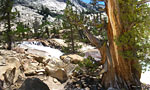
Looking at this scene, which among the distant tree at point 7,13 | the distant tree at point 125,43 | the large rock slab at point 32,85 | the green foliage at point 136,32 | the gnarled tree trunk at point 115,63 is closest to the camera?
the large rock slab at point 32,85

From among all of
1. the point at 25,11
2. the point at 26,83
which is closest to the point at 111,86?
the point at 26,83

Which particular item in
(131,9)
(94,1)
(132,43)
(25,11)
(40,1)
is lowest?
(132,43)

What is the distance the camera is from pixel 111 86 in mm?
6824

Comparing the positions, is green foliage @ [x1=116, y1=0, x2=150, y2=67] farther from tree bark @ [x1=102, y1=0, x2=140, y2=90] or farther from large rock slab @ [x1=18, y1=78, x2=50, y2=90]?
large rock slab @ [x1=18, y1=78, x2=50, y2=90]

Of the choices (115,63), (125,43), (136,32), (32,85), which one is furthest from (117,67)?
(32,85)

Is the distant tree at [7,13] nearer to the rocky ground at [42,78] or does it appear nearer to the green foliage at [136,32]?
the rocky ground at [42,78]

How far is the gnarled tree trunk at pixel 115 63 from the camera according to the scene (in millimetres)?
6141

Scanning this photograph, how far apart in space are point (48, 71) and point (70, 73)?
1653 millimetres

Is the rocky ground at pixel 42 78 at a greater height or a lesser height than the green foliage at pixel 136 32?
lesser

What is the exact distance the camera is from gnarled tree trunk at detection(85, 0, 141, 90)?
614 centimetres

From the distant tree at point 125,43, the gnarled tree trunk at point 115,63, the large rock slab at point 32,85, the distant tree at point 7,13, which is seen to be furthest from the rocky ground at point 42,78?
the distant tree at point 7,13

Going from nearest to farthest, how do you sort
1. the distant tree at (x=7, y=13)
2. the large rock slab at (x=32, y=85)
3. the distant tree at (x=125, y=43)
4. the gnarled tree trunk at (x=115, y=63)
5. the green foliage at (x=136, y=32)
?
1. the large rock slab at (x=32, y=85)
2. the green foliage at (x=136, y=32)
3. the distant tree at (x=125, y=43)
4. the gnarled tree trunk at (x=115, y=63)
5. the distant tree at (x=7, y=13)

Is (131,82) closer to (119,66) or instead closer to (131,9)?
(119,66)

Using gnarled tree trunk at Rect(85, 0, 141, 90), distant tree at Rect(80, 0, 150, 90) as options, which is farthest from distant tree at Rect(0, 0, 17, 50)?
gnarled tree trunk at Rect(85, 0, 141, 90)
